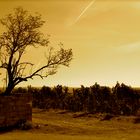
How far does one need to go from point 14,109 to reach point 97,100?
21714 millimetres

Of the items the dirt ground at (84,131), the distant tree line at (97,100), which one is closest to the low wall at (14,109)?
the dirt ground at (84,131)

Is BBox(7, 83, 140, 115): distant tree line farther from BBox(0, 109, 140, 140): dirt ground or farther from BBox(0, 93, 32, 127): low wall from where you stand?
BBox(0, 93, 32, 127): low wall

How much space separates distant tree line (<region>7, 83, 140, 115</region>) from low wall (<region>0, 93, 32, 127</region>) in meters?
15.0

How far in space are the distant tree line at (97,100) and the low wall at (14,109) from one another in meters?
15.0

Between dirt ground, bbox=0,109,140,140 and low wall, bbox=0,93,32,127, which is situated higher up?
low wall, bbox=0,93,32,127

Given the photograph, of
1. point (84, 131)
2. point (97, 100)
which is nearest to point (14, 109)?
point (84, 131)

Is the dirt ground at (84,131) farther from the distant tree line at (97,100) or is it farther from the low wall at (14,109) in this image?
the distant tree line at (97,100)

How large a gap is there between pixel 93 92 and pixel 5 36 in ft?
75.6

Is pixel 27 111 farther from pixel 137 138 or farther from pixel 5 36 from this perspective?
pixel 137 138

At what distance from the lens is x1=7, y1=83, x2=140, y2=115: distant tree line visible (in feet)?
155

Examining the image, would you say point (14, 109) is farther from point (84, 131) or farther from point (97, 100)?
point (97, 100)

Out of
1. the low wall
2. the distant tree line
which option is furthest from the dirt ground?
the distant tree line

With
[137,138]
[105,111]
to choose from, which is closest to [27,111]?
[137,138]

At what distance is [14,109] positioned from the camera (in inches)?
1244
